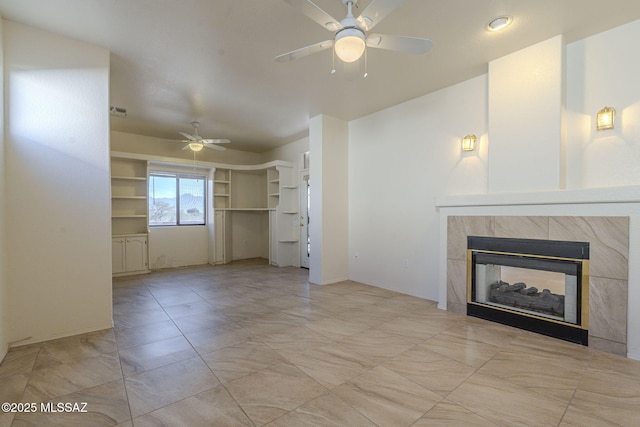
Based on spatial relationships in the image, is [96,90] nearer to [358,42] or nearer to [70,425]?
[358,42]

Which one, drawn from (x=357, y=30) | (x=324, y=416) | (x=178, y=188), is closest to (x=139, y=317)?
(x=324, y=416)

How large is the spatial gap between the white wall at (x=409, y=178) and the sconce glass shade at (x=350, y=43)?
2.39 m

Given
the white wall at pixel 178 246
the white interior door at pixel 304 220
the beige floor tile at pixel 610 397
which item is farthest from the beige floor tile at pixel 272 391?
the white wall at pixel 178 246

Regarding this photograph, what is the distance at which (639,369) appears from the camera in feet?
7.30

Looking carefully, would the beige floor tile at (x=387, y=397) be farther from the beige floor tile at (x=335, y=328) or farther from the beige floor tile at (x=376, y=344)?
the beige floor tile at (x=335, y=328)

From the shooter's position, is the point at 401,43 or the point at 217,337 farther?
the point at 217,337

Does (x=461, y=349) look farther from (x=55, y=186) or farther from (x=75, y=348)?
(x=55, y=186)

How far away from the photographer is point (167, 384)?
6.76 ft

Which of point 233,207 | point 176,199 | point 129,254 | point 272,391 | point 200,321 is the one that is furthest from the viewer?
point 233,207

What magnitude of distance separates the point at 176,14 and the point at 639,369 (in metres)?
4.90

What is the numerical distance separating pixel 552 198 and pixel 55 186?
5.04 metres

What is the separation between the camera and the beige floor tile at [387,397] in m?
1.74

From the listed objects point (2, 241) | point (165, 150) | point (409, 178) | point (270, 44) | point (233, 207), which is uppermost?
point (270, 44)

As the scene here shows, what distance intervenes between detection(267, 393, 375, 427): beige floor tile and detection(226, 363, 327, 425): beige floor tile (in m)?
0.05
